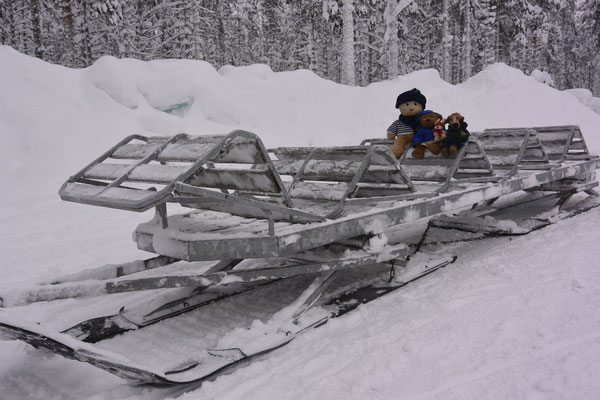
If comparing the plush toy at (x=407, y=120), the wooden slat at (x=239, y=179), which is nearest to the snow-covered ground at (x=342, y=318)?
the wooden slat at (x=239, y=179)

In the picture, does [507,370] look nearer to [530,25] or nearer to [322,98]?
[322,98]

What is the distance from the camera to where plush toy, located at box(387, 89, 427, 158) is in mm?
5973

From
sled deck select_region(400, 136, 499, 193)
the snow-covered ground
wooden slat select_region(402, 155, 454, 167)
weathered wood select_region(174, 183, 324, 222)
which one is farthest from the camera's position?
wooden slat select_region(402, 155, 454, 167)

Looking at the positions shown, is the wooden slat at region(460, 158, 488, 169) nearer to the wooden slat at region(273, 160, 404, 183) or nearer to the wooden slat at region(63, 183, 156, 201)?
the wooden slat at region(273, 160, 404, 183)

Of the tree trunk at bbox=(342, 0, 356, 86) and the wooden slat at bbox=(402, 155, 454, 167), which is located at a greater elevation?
the tree trunk at bbox=(342, 0, 356, 86)

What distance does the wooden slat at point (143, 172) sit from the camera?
10.2 ft

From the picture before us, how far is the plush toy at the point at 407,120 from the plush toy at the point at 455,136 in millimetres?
726

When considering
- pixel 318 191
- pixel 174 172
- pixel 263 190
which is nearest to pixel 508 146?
pixel 318 191

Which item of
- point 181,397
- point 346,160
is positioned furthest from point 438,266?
point 181,397

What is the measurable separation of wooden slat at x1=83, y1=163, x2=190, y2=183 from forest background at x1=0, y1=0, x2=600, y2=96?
595 inches

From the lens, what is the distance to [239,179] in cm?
369

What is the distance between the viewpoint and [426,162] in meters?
5.53

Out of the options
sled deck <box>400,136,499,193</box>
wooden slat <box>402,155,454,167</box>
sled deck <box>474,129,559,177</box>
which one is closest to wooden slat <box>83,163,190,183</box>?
sled deck <box>400,136,499,193</box>

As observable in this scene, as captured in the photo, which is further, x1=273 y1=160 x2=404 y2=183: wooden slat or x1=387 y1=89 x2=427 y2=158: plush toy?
x1=387 y1=89 x2=427 y2=158: plush toy
